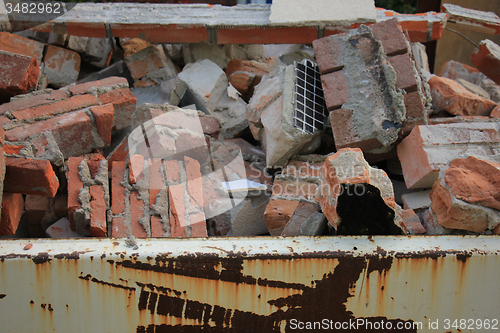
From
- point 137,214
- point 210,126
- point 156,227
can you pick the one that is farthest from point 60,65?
point 156,227

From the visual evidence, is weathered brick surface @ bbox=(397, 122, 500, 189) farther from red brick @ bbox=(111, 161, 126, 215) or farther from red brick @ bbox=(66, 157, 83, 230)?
red brick @ bbox=(66, 157, 83, 230)

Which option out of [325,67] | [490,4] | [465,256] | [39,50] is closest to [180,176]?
[325,67]

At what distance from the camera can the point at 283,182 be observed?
2264mm

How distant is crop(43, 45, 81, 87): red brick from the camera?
2.93 metres

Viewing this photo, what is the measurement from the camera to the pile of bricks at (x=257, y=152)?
1678 millimetres

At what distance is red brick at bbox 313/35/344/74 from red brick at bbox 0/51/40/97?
1.92 meters

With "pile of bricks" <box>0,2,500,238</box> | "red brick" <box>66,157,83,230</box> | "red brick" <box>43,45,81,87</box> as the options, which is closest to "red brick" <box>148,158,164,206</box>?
"pile of bricks" <box>0,2,500,238</box>

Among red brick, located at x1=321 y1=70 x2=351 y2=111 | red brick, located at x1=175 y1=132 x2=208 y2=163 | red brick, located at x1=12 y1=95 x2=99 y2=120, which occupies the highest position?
red brick, located at x1=321 y1=70 x2=351 y2=111

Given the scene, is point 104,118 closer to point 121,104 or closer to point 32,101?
point 121,104

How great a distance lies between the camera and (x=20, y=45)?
2.88 metres

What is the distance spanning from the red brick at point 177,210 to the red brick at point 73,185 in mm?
Answer: 451

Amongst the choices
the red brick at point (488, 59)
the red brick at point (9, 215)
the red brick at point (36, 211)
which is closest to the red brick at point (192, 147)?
the red brick at point (36, 211)

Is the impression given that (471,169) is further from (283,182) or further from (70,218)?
(70,218)

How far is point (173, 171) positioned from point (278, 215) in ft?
2.08
